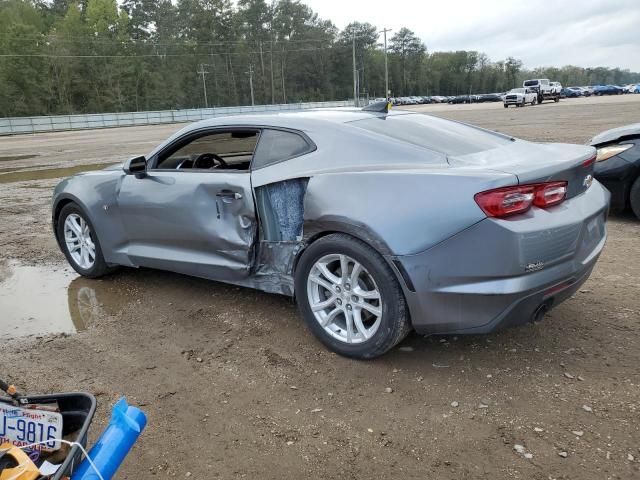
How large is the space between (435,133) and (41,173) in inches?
531

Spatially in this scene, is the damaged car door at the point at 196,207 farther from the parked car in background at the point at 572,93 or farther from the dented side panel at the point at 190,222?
the parked car in background at the point at 572,93

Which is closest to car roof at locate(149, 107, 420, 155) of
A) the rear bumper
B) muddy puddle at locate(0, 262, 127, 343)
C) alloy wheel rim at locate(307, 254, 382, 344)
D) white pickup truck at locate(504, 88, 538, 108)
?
alloy wheel rim at locate(307, 254, 382, 344)

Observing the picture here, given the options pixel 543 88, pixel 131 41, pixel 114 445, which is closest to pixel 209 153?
pixel 114 445

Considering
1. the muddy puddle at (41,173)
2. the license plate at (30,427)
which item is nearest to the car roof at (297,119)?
the license plate at (30,427)

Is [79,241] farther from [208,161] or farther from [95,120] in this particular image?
[95,120]

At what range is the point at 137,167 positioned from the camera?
4.45 m

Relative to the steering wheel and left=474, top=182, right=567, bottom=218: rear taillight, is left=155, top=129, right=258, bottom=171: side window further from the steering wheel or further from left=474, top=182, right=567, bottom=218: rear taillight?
left=474, top=182, right=567, bottom=218: rear taillight

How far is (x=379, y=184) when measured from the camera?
3.07 meters

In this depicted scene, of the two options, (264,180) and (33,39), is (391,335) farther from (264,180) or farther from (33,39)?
(33,39)

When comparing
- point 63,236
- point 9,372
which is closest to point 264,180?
point 9,372

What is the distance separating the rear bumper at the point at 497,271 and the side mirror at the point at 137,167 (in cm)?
253

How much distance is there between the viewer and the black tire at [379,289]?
3031mm

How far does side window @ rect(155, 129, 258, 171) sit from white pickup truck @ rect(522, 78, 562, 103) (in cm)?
5031

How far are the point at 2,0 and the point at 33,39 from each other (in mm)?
22117
